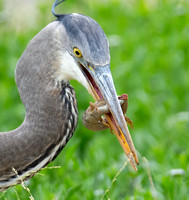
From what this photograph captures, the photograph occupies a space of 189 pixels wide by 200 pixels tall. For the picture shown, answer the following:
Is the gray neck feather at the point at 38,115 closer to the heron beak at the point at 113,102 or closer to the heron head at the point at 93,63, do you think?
the heron head at the point at 93,63

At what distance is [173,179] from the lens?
4.30 meters

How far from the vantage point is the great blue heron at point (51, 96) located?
10.9 feet

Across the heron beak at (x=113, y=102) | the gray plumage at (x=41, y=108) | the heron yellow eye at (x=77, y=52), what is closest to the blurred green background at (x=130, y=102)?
the gray plumage at (x=41, y=108)

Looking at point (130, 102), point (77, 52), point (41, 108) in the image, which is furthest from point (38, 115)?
point (130, 102)

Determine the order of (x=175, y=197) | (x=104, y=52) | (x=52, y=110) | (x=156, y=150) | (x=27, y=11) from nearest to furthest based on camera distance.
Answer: (x=104, y=52) < (x=52, y=110) < (x=175, y=197) < (x=156, y=150) < (x=27, y=11)

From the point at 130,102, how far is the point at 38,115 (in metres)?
3.01

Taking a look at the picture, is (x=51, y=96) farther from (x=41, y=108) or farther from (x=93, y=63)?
(x=93, y=63)

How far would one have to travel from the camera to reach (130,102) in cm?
644

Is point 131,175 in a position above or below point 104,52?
below

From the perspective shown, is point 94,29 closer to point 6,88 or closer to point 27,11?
point 6,88

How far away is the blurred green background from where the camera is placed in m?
4.32

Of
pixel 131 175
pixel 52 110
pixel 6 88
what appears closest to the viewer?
pixel 52 110

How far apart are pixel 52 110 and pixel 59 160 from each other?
1.74 meters

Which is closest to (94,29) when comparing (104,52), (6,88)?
(104,52)
